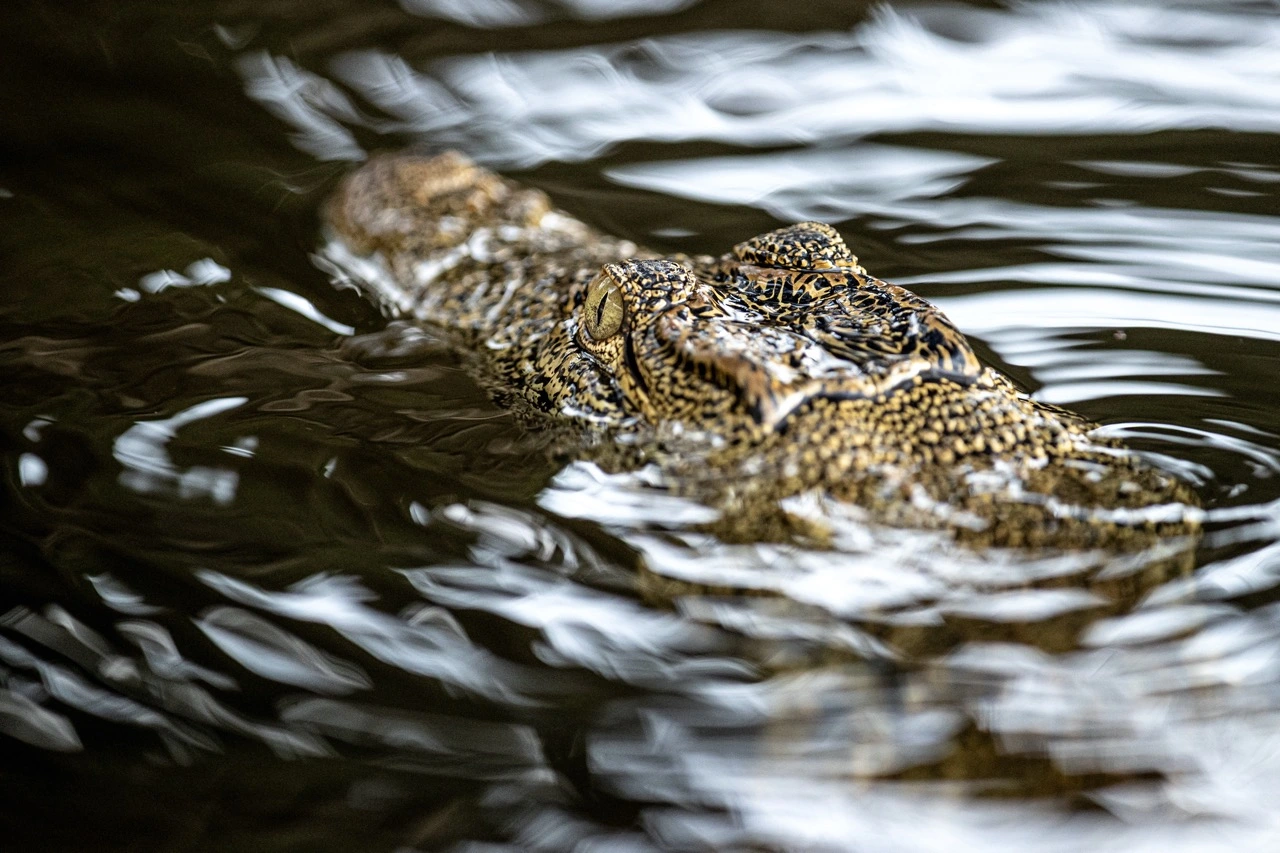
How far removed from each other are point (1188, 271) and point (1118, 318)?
0.49m

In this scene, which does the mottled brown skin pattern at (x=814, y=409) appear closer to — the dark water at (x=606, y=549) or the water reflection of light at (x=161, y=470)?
the dark water at (x=606, y=549)

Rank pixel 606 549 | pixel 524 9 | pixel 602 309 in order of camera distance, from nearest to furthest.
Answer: pixel 606 549 < pixel 602 309 < pixel 524 9

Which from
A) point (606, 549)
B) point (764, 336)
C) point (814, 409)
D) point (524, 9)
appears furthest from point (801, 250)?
point (524, 9)

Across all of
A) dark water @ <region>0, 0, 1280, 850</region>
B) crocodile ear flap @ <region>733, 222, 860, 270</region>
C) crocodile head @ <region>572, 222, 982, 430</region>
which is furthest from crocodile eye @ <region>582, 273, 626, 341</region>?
crocodile ear flap @ <region>733, 222, 860, 270</region>

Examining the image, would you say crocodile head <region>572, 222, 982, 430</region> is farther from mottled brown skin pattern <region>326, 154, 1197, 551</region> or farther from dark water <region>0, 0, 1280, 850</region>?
dark water <region>0, 0, 1280, 850</region>

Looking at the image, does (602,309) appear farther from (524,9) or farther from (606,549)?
(524,9)

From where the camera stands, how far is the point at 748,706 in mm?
2818

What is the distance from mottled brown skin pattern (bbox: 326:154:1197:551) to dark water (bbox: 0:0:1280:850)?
4.6 inches

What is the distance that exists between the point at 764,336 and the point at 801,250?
0.60 m

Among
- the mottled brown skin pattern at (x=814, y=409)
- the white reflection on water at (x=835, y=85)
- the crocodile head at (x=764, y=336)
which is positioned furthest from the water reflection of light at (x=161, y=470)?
the white reflection on water at (x=835, y=85)

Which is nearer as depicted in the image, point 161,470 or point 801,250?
point 161,470

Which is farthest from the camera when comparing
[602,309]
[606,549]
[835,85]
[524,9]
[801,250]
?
[524,9]

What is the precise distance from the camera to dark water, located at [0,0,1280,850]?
2.62 m

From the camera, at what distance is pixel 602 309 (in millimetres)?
3633
